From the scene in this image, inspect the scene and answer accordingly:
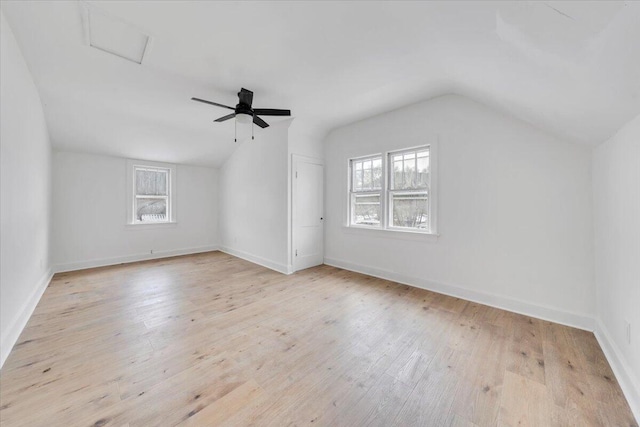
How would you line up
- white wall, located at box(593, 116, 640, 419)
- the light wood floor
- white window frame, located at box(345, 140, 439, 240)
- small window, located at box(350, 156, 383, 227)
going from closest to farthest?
the light wood floor → white wall, located at box(593, 116, 640, 419) → white window frame, located at box(345, 140, 439, 240) → small window, located at box(350, 156, 383, 227)

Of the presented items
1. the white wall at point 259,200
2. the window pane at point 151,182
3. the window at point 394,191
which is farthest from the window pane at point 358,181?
the window pane at point 151,182

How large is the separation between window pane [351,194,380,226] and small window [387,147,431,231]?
27 cm

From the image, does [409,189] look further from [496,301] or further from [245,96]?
[245,96]

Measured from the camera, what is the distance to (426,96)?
321cm

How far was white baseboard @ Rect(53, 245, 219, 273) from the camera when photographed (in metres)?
4.34

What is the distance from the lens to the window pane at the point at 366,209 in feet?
13.4

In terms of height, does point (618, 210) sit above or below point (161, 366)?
above

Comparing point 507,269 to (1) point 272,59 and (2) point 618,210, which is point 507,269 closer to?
(2) point 618,210

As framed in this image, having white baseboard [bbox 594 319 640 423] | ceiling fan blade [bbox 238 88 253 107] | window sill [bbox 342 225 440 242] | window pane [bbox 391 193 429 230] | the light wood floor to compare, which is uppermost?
ceiling fan blade [bbox 238 88 253 107]

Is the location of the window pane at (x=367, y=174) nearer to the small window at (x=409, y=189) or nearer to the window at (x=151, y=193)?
the small window at (x=409, y=189)

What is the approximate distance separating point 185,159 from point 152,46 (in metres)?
3.63

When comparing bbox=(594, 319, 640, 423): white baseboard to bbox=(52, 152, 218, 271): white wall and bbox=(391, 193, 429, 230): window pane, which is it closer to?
bbox=(391, 193, 429, 230): window pane

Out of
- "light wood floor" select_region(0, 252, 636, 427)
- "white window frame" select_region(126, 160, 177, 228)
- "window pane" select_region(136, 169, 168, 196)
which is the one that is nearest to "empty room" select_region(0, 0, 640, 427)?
"light wood floor" select_region(0, 252, 636, 427)

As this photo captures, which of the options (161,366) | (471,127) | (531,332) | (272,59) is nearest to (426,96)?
(471,127)
